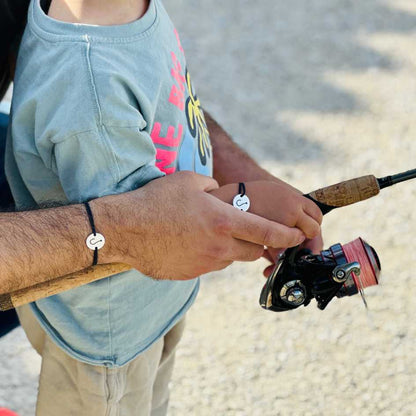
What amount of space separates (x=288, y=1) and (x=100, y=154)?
12.6 feet

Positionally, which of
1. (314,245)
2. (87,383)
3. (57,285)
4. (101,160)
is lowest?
(87,383)

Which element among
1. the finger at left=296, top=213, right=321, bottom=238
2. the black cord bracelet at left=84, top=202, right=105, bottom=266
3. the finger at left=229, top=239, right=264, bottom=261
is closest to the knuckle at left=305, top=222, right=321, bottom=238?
the finger at left=296, top=213, right=321, bottom=238

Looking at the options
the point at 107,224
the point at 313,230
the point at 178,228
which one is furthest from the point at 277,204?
the point at 107,224

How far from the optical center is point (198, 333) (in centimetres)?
293

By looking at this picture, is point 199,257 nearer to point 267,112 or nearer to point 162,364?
point 162,364

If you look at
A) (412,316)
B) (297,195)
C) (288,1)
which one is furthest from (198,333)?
(288,1)

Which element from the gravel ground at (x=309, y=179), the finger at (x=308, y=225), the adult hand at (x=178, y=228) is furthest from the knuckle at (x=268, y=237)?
the gravel ground at (x=309, y=179)

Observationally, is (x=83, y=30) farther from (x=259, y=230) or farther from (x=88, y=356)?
(x=88, y=356)

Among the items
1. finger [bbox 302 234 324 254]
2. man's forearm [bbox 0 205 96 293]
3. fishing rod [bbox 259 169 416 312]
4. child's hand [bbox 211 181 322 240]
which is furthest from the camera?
finger [bbox 302 234 324 254]

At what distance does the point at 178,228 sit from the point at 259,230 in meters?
0.17

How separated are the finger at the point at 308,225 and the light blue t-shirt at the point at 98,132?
324 mm

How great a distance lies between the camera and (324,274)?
1759 millimetres

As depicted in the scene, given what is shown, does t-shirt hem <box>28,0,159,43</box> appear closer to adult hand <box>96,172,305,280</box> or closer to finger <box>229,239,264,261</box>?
adult hand <box>96,172,305,280</box>

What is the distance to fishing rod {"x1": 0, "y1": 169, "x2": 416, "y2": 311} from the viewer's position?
1.66 metres
